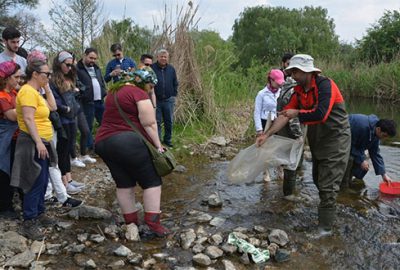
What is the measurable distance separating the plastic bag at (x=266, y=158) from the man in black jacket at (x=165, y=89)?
116 inches

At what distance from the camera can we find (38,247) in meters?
3.53

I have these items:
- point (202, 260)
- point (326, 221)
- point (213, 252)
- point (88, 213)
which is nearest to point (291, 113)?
point (326, 221)

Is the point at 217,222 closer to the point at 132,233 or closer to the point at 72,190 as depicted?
the point at 132,233

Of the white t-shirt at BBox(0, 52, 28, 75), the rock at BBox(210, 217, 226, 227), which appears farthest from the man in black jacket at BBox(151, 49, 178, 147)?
the rock at BBox(210, 217, 226, 227)

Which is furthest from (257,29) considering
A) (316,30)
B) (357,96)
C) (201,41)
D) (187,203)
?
(187,203)

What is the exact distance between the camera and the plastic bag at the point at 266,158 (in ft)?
14.8

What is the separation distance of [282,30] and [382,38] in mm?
21311

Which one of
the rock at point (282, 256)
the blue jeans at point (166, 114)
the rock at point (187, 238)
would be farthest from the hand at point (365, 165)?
the blue jeans at point (166, 114)

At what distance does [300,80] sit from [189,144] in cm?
434

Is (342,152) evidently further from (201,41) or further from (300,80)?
(201,41)

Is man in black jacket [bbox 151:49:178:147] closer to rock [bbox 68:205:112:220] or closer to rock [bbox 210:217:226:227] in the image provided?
rock [bbox 68:205:112:220]

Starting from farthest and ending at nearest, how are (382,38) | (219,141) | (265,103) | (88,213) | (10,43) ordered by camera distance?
(382,38)
(219,141)
(265,103)
(10,43)
(88,213)

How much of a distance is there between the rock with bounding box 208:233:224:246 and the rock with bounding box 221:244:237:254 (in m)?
0.12

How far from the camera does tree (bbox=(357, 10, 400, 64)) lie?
2484cm
